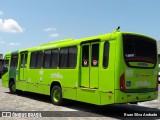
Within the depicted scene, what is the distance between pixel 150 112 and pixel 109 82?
2.59 metres

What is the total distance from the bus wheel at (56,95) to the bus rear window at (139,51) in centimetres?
417

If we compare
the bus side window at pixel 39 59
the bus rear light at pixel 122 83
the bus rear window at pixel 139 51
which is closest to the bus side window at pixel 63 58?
the bus side window at pixel 39 59

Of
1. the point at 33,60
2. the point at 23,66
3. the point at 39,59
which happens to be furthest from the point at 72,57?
the point at 23,66

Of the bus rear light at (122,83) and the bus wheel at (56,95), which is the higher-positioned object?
the bus rear light at (122,83)

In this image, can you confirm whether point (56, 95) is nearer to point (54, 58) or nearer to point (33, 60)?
point (54, 58)

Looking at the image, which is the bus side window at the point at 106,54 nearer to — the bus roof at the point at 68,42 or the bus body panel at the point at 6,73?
the bus roof at the point at 68,42

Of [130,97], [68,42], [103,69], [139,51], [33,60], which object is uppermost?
[68,42]

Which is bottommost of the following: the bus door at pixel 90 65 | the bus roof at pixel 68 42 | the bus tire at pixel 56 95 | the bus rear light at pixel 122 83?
the bus tire at pixel 56 95

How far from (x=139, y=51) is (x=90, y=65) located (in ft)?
6.24

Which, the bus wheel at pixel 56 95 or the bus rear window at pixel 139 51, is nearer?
the bus rear window at pixel 139 51

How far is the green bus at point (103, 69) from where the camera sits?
10.3m

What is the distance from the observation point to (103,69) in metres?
10.7

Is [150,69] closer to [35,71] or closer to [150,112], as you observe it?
[150,112]

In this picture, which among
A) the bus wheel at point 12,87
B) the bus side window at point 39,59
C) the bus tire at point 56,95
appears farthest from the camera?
the bus wheel at point 12,87
